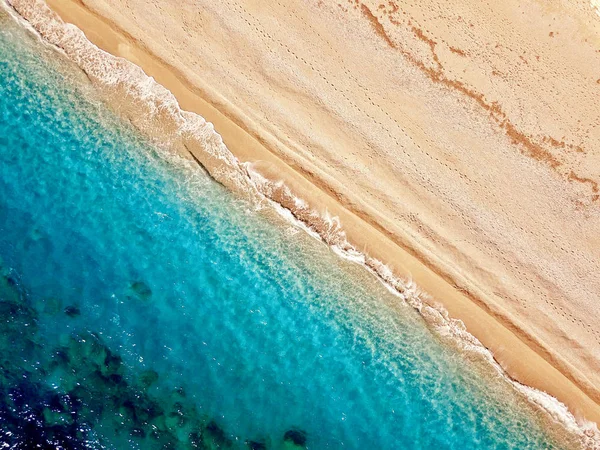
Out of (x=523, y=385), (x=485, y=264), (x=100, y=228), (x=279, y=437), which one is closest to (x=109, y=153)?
(x=100, y=228)

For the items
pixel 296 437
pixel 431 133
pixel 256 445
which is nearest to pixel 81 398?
pixel 256 445

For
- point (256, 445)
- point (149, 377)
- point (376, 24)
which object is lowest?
point (149, 377)

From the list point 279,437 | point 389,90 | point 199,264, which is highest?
point 389,90

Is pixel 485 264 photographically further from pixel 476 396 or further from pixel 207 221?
pixel 207 221

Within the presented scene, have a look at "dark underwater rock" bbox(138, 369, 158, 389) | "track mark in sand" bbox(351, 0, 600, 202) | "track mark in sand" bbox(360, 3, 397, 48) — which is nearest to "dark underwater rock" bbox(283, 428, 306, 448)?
"dark underwater rock" bbox(138, 369, 158, 389)

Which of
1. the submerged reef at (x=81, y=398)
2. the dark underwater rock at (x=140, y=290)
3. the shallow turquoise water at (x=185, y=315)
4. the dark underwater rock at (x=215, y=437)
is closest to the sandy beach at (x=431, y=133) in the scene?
the shallow turquoise water at (x=185, y=315)

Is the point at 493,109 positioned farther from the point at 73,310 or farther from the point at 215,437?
the point at 73,310
